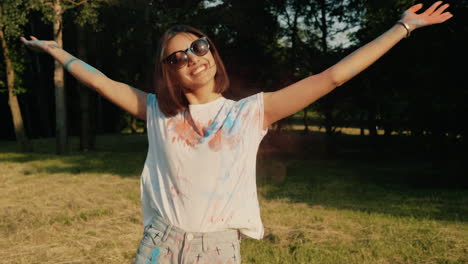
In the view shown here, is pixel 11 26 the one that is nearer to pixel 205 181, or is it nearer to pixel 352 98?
pixel 352 98

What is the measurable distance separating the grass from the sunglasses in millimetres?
3957

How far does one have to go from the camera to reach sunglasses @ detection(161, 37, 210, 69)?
2268 millimetres

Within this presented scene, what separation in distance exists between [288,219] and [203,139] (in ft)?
19.5

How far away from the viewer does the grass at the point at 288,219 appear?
610 centimetres

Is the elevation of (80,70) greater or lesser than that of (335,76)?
greater

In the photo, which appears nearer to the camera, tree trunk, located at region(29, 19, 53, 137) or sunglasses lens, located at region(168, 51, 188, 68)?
sunglasses lens, located at region(168, 51, 188, 68)

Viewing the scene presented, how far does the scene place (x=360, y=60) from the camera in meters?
2.17

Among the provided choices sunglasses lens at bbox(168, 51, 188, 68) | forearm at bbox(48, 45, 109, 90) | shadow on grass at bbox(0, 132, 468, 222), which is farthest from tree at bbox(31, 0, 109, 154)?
sunglasses lens at bbox(168, 51, 188, 68)

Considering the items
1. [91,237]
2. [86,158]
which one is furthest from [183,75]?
[86,158]

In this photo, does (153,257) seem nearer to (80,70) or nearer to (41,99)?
(80,70)

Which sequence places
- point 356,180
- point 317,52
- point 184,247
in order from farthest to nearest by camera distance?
point 317,52 < point 356,180 < point 184,247

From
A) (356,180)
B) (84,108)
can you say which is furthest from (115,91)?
(84,108)

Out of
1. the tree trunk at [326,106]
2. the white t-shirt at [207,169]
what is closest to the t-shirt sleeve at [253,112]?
the white t-shirt at [207,169]

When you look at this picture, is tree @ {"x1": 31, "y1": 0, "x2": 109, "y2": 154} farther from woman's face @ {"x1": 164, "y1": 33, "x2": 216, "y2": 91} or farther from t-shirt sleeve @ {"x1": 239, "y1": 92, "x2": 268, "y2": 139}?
t-shirt sleeve @ {"x1": 239, "y1": 92, "x2": 268, "y2": 139}
